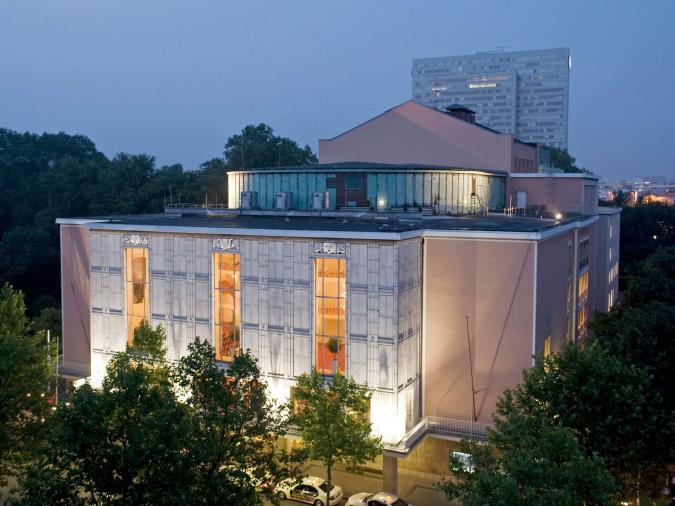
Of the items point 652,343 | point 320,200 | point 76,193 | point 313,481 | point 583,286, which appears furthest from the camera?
point 76,193

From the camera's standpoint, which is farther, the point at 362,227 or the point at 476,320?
the point at 362,227

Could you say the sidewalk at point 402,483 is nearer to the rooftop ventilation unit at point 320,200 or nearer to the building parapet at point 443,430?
the building parapet at point 443,430

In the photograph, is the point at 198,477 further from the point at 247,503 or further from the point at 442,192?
the point at 442,192

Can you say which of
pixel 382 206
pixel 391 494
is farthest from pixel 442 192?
pixel 391 494

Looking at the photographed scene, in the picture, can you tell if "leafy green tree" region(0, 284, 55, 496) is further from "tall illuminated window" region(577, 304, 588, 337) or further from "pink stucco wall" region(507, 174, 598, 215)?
"pink stucco wall" region(507, 174, 598, 215)

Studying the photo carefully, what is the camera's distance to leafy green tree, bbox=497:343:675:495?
864 inches

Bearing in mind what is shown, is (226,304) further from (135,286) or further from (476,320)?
(476,320)

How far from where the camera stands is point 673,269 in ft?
149

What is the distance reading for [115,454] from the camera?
19.2 m

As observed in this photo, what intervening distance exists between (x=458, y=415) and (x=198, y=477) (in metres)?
14.2

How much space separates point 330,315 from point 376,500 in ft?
25.0

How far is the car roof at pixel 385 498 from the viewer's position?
27.2 meters

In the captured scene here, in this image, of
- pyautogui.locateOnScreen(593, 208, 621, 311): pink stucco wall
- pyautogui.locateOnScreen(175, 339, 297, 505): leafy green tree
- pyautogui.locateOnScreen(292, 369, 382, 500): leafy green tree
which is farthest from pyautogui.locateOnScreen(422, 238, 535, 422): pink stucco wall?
pyautogui.locateOnScreen(593, 208, 621, 311): pink stucco wall

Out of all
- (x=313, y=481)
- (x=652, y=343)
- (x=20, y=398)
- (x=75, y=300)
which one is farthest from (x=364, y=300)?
(x=75, y=300)
